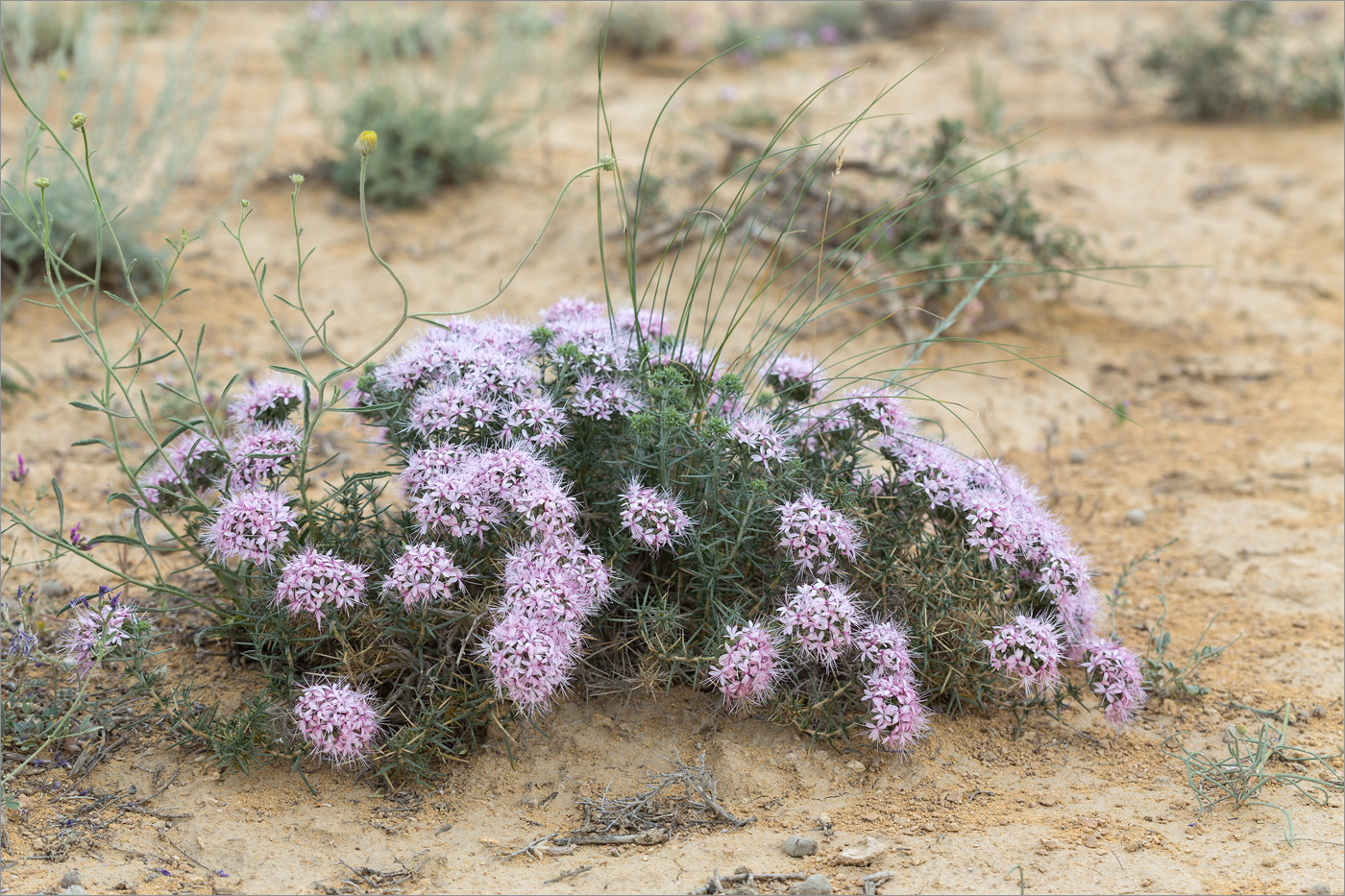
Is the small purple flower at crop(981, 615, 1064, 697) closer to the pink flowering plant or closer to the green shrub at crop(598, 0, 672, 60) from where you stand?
the pink flowering plant

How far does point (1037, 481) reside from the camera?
4734mm

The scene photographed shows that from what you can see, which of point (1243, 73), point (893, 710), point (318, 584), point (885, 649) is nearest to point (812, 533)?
point (885, 649)

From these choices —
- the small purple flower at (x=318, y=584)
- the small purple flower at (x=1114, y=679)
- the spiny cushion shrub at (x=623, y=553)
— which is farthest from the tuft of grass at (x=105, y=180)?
the small purple flower at (x=1114, y=679)

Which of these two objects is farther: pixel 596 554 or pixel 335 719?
pixel 596 554

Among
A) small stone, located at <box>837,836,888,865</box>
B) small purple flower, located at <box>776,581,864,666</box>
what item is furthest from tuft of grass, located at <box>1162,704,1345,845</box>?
small purple flower, located at <box>776,581,864,666</box>

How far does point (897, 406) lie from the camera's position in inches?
125

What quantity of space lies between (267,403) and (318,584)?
2.19 feet

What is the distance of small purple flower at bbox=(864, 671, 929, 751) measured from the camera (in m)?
2.83

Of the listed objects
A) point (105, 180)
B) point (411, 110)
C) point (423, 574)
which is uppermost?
point (411, 110)

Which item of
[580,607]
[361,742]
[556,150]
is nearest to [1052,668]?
[580,607]

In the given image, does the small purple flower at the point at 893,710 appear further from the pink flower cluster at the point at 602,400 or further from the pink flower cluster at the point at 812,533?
the pink flower cluster at the point at 602,400

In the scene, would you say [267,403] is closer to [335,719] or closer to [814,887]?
[335,719]

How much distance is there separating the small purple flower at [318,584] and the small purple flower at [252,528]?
0.23ft

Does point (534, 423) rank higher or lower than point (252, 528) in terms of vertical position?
higher
